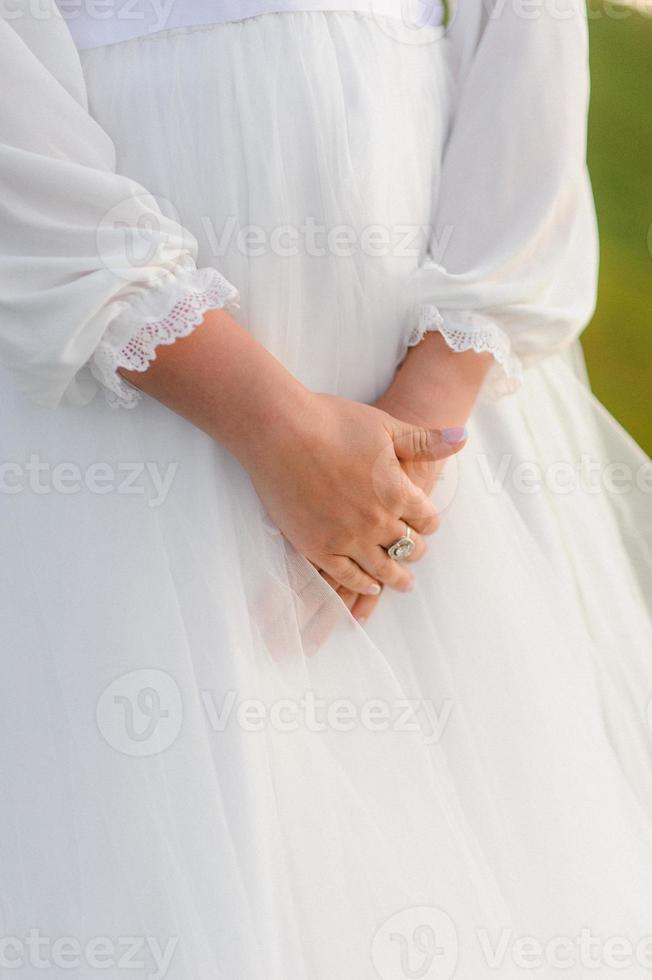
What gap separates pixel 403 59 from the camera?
36.2 inches

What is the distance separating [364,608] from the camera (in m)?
0.85

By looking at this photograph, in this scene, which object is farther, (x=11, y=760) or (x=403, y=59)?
(x=403, y=59)

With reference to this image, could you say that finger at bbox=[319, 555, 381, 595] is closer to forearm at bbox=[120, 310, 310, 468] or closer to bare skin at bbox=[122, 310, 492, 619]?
bare skin at bbox=[122, 310, 492, 619]

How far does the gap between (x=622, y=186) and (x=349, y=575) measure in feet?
6.55

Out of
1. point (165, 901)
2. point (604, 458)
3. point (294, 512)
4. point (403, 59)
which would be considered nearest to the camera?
point (165, 901)

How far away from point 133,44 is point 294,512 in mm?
417

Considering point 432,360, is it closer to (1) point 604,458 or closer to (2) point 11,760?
(1) point 604,458

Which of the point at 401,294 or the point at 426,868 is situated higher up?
the point at 401,294

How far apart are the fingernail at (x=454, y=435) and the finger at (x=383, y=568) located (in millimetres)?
103

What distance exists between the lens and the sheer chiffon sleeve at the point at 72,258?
77 centimetres

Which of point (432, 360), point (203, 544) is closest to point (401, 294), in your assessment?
point (432, 360)

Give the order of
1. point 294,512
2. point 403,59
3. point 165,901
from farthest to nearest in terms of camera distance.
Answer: point 403,59
point 294,512
point 165,901

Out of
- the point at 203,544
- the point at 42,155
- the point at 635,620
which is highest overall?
the point at 42,155

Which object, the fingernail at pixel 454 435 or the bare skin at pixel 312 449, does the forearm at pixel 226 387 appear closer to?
the bare skin at pixel 312 449
